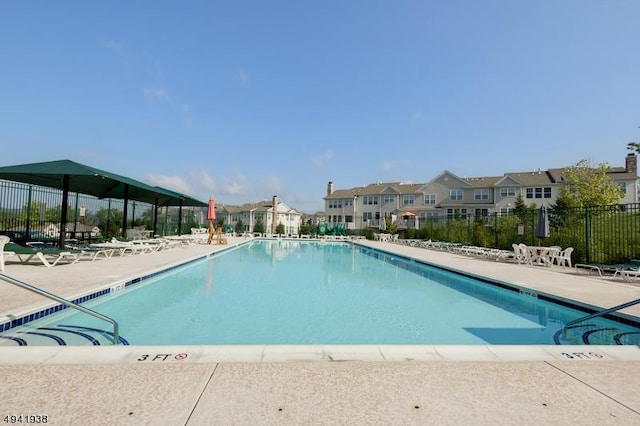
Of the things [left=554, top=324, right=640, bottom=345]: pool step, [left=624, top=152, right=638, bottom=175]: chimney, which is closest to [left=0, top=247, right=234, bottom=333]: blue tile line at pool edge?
[left=554, top=324, right=640, bottom=345]: pool step

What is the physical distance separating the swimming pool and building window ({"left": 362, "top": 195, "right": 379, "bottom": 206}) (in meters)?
36.3

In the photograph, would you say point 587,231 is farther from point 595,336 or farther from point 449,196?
point 449,196

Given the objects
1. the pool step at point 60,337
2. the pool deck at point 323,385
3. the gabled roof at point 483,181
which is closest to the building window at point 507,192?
the gabled roof at point 483,181

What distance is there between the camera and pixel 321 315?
641 cm

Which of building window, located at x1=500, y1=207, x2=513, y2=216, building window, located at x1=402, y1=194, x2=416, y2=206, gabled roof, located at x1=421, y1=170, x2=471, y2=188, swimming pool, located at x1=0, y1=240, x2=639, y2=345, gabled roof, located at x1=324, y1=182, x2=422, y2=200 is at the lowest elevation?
swimming pool, located at x1=0, y1=240, x2=639, y2=345

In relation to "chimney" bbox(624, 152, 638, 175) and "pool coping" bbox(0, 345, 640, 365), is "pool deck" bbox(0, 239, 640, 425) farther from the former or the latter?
"chimney" bbox(624, 152, 638, 175)

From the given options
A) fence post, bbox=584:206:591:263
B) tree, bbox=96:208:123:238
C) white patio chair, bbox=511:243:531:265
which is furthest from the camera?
tree, bbox=96:208:123:238

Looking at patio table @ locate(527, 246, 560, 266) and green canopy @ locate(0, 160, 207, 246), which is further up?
green canopy @ locate(0, 160, 207, 246)

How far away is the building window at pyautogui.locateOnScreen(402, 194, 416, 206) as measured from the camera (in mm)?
44000

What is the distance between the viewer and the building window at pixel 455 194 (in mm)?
40562

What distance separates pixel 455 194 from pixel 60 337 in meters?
41.5

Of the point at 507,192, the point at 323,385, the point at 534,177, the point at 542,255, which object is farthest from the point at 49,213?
the point at 534,177

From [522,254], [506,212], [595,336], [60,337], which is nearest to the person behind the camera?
[60,337]

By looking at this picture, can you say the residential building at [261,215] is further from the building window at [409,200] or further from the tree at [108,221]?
the tree at [108,221]
